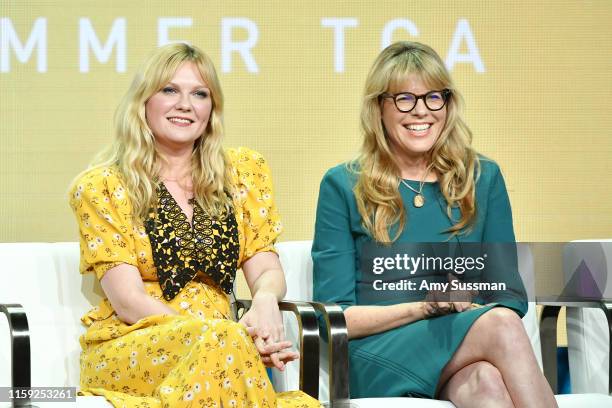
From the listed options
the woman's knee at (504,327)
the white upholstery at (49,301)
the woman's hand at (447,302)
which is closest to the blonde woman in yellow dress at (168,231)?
the white upholstery at (49,301)

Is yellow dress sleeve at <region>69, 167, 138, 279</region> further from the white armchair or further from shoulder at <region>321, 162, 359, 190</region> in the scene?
shoulder at <region>321, 162, 359, 190</region>

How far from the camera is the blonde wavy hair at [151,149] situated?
3416 mm

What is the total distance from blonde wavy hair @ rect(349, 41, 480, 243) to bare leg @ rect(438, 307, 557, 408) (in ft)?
1.68

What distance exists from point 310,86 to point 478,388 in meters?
1.92

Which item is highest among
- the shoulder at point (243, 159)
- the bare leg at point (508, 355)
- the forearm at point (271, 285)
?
the shoulder at point (243, 159)

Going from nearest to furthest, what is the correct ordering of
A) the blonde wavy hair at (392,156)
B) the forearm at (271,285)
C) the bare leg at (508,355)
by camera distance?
the bare leg at (508,355)
the forearm at (271,285)
the blonde wavy hair at (392,156)

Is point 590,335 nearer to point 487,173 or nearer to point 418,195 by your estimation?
point 487,173

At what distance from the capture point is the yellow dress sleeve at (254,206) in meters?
3.55

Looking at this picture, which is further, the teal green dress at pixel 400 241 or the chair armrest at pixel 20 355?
the teal green dress at pixel 400 241

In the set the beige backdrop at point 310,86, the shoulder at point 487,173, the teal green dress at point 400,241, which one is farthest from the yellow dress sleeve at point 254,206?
the beige backdrop at point 310,86

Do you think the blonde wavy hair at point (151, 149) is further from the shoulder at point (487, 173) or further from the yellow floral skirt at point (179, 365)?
the shoulder at point (487, 173)

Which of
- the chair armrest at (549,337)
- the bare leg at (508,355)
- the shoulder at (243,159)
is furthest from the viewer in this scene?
the chair armrest at (549,337)

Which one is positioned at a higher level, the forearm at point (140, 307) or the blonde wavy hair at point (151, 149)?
the blonde wavy hair at point (151, 149)

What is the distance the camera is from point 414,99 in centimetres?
355
